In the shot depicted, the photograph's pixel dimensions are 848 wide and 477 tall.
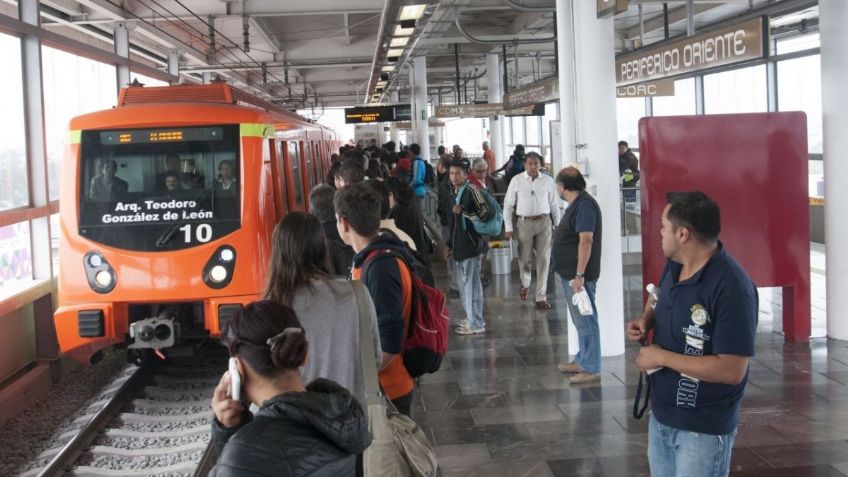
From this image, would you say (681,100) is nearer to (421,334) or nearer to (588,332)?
(588,332)

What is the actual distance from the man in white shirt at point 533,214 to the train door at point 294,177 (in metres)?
2.48

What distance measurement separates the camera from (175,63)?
16.3 m

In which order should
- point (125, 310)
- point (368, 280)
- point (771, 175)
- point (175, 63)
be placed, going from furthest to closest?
1. point (175, 63)
2. point (771, 175)
3. point (125, 310)
4. point (368, 280)

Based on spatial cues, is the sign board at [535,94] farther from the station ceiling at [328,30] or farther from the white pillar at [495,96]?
the white pillar at [495,96]

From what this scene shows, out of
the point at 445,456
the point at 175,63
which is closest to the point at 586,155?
the point at 445,456

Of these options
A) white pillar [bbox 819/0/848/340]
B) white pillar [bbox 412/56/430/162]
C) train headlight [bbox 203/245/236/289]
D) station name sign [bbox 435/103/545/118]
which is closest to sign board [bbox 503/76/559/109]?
station name sign [bbox 435/103/545/118]

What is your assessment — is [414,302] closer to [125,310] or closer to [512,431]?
[512,431]

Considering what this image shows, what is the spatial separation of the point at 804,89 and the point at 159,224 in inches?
641

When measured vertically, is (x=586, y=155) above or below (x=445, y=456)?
above

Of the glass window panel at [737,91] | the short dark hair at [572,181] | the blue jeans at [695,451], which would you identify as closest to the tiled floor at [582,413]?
the short dark hair at [572,181]

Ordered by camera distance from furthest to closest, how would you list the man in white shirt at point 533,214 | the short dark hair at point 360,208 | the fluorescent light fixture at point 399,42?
the fluorescent light fixture at point 399,42, the man in white shirt at point 533,214, the short dark hair at point 360,208

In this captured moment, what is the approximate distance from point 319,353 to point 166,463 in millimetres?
3761

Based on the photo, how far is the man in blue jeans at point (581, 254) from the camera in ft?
23.8

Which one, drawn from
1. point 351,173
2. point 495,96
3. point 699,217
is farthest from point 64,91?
point 495,96
